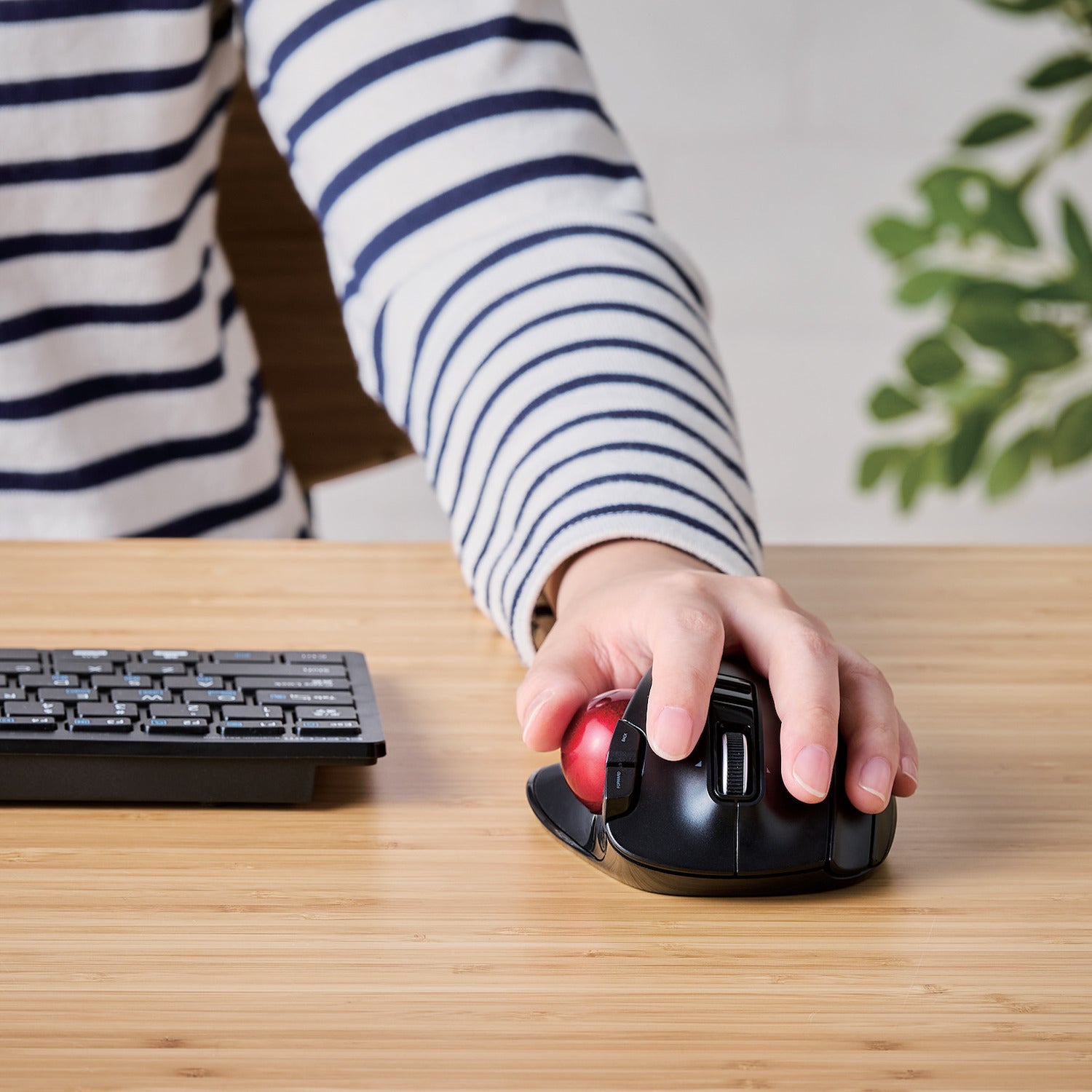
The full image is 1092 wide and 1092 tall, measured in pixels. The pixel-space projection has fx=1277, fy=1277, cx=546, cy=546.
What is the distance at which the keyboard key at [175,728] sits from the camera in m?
0.38

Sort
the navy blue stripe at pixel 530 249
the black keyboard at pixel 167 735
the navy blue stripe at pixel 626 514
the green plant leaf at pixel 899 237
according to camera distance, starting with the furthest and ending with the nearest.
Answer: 1. the green plant leaf at pixel 899 237
2. the navy blue stripe at pixel 530 249
3. the navy blue stripe at pixel 626 514
4. the black keyboard at pixel 167 735

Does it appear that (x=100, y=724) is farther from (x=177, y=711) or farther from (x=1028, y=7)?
(x=1028, y=7)

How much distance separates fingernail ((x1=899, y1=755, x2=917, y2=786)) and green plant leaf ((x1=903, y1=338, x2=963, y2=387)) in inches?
34.2

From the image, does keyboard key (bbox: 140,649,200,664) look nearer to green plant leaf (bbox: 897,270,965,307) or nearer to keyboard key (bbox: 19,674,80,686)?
keyboard key (bbox: 19,674,80,686)

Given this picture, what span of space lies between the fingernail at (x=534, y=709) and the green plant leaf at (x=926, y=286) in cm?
111

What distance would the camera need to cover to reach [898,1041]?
0.94 feet

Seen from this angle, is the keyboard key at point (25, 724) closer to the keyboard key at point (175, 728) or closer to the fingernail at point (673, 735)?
the keyboard key at point (175, 728)

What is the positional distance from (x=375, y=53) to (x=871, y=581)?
37 cm

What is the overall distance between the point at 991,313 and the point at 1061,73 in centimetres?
36

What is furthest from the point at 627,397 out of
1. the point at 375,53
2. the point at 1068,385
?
the point at 1068,385

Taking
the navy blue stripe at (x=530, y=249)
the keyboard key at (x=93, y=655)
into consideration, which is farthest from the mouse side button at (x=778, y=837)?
the navy blue stripe at (x=530, y=249)

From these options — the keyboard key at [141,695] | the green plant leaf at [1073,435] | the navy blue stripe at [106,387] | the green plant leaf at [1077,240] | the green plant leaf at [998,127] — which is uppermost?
the keyboard key at [141,695]

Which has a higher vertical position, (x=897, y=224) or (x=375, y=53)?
(x=375, y=53)

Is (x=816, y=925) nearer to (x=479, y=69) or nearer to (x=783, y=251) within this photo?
(x=479, y=69)
